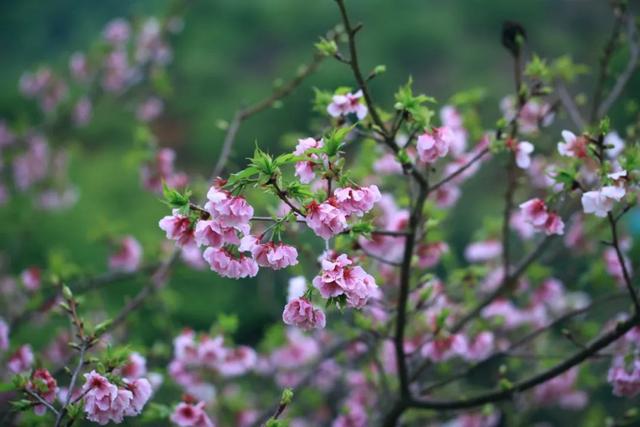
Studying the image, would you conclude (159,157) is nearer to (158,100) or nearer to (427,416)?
(427,416)

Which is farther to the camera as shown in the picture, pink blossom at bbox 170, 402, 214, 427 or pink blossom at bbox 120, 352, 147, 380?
pink blossom at bbox 120, 352, 147, 380

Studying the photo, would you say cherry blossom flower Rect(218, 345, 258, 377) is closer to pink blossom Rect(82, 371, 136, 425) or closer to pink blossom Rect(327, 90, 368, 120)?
pink blossom Rect(82, 371, 136, 425)

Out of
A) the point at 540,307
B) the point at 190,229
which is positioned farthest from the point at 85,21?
the point at 190,229

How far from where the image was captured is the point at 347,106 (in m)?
1.42

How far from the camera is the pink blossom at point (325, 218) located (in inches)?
43.7

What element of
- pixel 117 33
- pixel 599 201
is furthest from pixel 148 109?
pixel 599 201

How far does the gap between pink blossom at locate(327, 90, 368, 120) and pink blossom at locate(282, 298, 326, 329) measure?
1.47ft

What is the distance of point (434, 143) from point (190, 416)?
0.87 meters

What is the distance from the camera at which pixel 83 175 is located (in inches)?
224

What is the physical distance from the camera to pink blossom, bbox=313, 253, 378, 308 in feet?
3.74

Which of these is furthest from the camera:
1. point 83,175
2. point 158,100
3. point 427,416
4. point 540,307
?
point 83,175

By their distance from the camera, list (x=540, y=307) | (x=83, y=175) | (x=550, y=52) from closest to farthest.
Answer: (x=540, y=307)
(x=83, y=175)
(x=550, y=52)

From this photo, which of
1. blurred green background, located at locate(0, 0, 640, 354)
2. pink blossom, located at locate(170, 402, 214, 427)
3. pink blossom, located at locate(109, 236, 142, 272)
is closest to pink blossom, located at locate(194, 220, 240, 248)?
pink blossom, located at locate(170, 402, 214, 427)

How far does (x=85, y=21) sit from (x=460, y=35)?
3.80m
